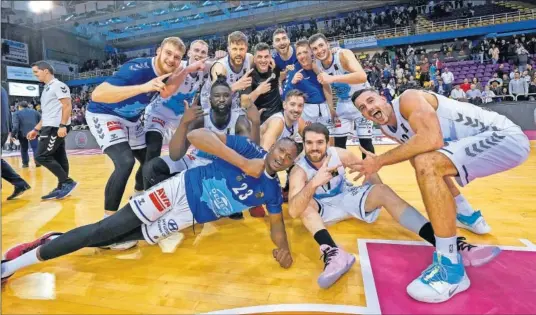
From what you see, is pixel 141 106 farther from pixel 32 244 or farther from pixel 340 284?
pixel 340 284

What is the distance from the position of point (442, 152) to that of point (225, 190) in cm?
156

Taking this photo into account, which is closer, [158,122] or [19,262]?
[19,262]

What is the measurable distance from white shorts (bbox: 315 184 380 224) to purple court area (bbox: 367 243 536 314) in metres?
0.39

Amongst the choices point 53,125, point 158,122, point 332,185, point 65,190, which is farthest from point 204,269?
point 53,125

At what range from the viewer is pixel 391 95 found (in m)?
14.0

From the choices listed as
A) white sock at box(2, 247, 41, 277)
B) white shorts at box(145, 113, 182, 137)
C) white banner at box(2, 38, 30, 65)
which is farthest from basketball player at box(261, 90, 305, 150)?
white banner at box(2, 38, 30, 65)

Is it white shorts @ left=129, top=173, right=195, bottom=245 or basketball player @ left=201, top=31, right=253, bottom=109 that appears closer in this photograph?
white shorts @ left=129, top=173, right=195, bottom=245

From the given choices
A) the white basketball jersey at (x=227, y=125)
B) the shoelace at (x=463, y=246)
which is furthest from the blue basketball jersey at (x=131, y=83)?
the shoelace at (x=463, y=246)

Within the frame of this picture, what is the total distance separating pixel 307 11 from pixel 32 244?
26.7 m

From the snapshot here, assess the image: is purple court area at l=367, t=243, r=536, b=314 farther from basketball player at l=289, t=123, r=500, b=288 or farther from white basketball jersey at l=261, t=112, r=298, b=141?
white basketball jersey at l=261, t=112, r=298, b=141

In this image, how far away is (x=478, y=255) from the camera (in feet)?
7.84

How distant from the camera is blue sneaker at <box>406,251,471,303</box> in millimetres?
1989

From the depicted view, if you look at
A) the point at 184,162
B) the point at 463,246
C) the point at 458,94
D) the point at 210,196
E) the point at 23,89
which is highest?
the point at 23,89

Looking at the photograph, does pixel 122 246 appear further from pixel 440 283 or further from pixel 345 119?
pixel 345 119
